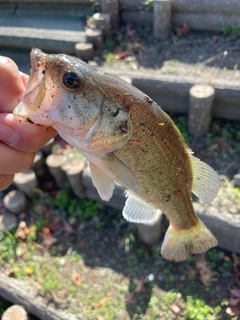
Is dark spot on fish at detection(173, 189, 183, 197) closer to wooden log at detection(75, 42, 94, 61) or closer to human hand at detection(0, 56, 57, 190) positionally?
human hand at detection(0, 56, 57, 190)

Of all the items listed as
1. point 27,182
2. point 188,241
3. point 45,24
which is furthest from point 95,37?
point 188,241

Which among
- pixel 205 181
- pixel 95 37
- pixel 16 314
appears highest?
pixel 205 181

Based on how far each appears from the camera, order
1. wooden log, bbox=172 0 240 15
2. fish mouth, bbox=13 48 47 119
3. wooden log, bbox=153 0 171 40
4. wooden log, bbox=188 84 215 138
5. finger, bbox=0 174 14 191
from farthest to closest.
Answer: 1. wooden log, bbox=153 0 171 40
2. wooden log, bbox=172 0 240 15
3. wooden log, bbox=188 84 215 138
4. finger, bbox=0 174 14 191
5. fish mouth, bbox=13 48 47 119

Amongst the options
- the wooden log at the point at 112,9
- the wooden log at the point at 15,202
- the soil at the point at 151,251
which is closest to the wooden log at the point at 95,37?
the soil at the point at 151,251

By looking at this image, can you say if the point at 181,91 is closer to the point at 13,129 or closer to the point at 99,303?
the point at 99,303

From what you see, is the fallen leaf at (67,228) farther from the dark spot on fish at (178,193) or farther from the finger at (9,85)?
the finger at (9,85)

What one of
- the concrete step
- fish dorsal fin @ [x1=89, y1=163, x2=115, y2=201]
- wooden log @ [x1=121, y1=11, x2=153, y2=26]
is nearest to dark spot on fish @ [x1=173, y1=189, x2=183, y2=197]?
fish dorsal fin @ [x1=89, y1=163, x2=115, y2=201]
